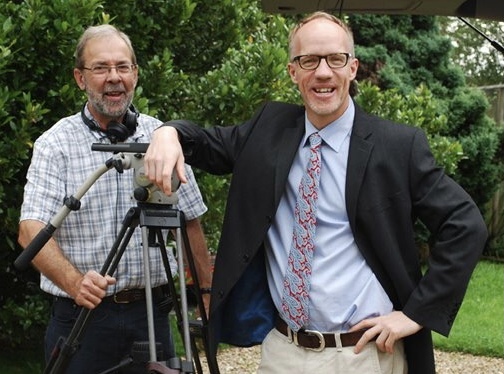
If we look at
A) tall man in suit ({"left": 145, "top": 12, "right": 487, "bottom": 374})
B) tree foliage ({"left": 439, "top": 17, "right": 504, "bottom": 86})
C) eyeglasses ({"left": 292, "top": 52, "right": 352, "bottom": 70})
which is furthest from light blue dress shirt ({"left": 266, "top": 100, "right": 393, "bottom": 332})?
tree foliage ({"left": 439, "top": 17, "right": 504, "bottom": 86})

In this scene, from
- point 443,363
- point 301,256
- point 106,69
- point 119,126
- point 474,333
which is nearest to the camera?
point 301,256

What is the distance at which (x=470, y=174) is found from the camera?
11.7 metres

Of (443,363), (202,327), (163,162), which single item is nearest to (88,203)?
(202,327)

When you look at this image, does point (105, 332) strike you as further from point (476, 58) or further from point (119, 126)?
point (476, 58)

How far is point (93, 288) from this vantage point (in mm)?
3086

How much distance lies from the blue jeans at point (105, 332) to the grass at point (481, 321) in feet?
15.4

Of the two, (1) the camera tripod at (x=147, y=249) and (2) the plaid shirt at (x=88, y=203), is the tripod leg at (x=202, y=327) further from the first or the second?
(2) the plaid shirt at (x=88, y=203)

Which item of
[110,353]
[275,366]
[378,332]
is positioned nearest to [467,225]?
[378,332]

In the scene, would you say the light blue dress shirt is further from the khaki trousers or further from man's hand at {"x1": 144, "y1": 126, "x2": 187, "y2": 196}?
man's hand at {"x1": 144, "y1": 126, "x2": 187, "y2": 196}

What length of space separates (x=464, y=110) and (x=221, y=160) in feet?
30.2

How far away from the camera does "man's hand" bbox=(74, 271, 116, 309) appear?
308cm

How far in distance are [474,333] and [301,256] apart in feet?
19.0

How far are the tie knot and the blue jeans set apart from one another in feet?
3.50

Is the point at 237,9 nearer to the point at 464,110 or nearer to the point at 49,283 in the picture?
the point at 49,283
